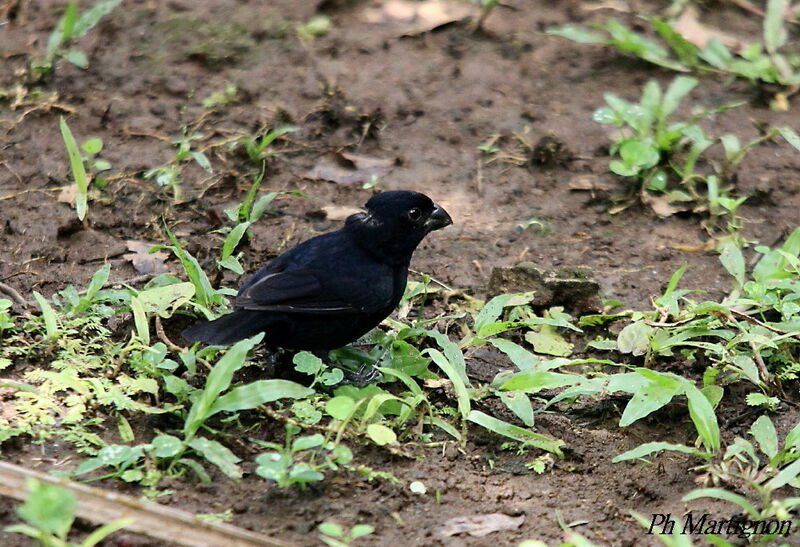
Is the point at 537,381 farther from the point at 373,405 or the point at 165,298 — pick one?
the point at 165,298

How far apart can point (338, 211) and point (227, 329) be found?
178cm

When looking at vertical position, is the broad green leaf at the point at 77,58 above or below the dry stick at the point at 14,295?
above

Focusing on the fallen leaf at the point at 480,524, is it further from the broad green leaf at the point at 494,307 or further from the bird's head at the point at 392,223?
the bird's head at the point at 392,223

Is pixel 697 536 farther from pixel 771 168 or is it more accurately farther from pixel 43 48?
pixel 43 48

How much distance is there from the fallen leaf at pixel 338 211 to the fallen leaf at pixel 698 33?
3071 millimetres

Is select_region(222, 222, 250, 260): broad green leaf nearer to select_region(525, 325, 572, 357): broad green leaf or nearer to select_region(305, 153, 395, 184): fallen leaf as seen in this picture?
select_region(305, 153, 395, 184): fallen leaf

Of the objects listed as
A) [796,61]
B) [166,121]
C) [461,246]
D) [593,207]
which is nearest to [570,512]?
[461,246]

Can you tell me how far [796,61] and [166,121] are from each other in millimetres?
4451

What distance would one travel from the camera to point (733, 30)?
7.55m

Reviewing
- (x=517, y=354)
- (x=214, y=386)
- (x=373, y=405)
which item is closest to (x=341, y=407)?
(x=373, y=405)

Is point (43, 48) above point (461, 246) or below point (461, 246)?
above

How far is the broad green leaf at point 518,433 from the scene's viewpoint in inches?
159

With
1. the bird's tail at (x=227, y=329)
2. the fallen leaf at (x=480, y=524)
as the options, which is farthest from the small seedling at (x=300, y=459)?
the bird's tail at (x=227, y=329)

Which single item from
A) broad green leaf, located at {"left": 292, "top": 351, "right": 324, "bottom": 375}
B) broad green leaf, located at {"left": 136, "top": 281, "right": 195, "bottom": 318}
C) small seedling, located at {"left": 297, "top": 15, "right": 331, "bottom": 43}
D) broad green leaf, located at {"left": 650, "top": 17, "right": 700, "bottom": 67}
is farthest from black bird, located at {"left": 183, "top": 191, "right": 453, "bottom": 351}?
broad green leaf, located at {"left": 650, "top": 17, "right": 700, "bottom": 67}
